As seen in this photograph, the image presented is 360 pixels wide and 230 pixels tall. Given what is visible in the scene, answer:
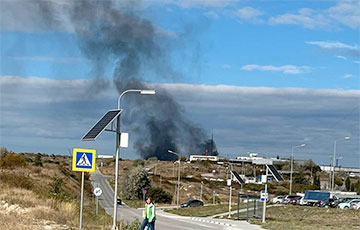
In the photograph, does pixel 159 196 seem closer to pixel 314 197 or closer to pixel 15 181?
pixel 314 197

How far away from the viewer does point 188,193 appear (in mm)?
112000

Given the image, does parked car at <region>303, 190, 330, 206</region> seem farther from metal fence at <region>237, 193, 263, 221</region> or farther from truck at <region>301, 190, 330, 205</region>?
metal fence at <region>237, 193, 263, 221</region>

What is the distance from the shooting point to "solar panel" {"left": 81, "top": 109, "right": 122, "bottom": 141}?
2305 centimetres

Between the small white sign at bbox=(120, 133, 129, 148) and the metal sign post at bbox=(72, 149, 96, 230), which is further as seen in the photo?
the small white sign at bbox=(120, 133, 129, 148)

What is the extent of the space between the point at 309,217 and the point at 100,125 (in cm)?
3027

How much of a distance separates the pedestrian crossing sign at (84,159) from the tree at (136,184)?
3210 inches

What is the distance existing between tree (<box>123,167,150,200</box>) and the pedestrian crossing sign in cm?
8153

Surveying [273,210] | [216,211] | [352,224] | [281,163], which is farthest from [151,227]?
[281,163]

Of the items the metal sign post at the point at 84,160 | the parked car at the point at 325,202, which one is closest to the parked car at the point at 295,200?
the parked car at the point at 325,202

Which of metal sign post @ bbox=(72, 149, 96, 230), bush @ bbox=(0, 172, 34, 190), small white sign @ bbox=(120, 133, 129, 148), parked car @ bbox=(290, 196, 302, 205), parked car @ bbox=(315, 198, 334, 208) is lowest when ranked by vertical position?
parked car @ bbox=(290, 196, 302, 205)

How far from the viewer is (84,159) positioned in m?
21.8

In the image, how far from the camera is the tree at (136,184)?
339ft

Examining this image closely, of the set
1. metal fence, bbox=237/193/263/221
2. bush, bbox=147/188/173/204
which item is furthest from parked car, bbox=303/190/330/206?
bush, bbox=147/188/173/204

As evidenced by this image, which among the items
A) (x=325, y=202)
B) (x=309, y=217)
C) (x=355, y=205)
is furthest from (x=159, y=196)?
(x=309, y=217)
